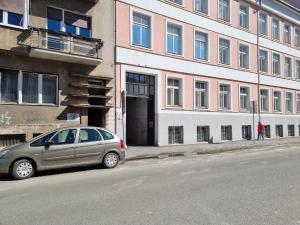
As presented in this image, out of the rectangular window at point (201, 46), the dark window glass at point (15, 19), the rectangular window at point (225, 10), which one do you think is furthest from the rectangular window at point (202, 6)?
the dark window glass at point (15, 19)

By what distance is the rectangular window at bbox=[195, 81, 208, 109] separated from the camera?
83.0 feet

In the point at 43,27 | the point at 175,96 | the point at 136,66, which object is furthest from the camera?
the point at 175,96

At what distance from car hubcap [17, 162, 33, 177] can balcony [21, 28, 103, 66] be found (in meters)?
6.39

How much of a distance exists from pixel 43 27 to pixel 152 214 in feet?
42.5

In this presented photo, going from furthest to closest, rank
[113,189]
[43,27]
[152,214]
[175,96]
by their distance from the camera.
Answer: [175,96]
[43,27]
[113,189]
[152,214]

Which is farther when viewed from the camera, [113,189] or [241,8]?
[241,8]

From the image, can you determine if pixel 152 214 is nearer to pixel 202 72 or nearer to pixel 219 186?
pixel 219 186

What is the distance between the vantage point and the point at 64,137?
1205 centimetres

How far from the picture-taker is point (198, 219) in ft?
20.0

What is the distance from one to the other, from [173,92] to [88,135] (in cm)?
1183

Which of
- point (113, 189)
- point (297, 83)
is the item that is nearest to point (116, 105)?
point (113, 189)

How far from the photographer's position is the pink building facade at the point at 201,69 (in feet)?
70.5

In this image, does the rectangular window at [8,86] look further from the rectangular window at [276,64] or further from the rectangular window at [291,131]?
the rectangular window at [291,131]

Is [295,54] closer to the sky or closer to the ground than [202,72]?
closer to the sky
